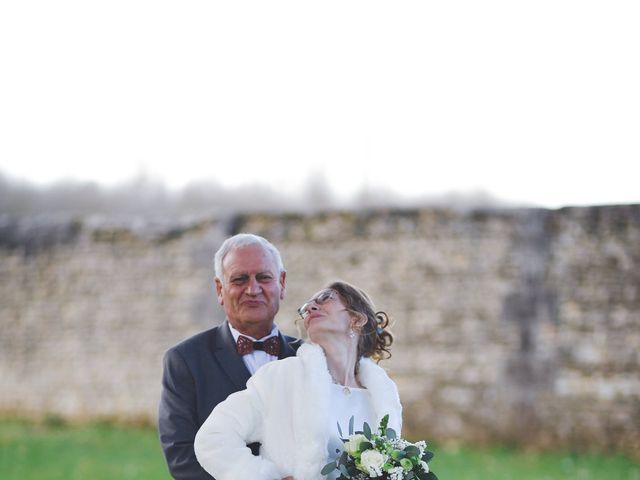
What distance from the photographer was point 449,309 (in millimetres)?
11523

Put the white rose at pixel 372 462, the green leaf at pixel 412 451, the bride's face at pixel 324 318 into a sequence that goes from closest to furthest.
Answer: the white rose at pixel 372 462 → the green leaf at pixel 412 451 → the bride's face at pixel 324 318

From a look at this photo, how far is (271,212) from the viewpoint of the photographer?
12586mm

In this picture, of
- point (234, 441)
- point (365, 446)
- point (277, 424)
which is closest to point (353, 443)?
point (365, 446)

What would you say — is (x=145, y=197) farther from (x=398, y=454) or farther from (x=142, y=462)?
(x=398, y=454)

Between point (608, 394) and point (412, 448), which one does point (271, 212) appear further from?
point (412, 448)

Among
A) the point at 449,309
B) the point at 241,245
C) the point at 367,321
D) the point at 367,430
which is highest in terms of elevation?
the point at 241,245

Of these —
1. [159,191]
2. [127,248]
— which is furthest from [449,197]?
[127,248]

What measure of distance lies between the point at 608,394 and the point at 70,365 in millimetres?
7167

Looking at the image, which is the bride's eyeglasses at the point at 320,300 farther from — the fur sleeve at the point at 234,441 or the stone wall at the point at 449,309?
the stone wall at the point at 449,309

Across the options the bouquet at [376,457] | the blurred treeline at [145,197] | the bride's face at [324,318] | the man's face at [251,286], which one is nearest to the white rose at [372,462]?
the bouquet at [376,457]

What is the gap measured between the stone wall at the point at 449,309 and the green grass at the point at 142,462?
0.47m

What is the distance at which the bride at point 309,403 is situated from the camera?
3.24m

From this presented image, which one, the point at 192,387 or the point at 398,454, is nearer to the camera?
the point at 398,454

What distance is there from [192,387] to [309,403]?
65cm
